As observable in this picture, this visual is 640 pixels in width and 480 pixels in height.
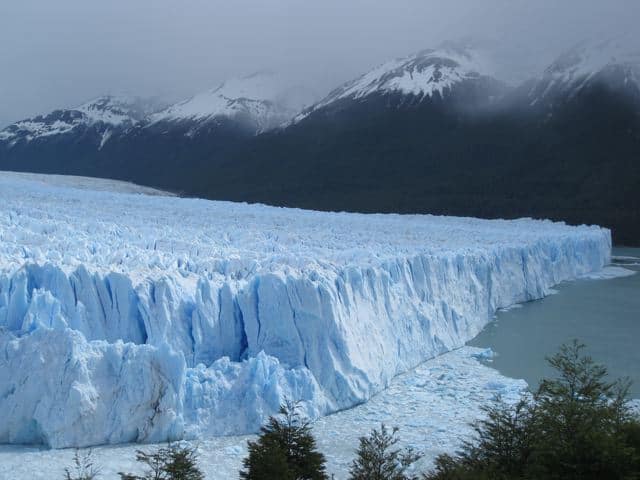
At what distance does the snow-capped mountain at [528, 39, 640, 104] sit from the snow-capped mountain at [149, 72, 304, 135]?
39.4m

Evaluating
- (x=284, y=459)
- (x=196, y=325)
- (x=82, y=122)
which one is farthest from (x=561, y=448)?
(x=82, y=122)

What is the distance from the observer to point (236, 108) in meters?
89.6

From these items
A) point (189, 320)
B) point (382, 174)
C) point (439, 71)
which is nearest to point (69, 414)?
point (189, 320)

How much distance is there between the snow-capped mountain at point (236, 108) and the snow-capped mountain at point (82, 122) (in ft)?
34.4

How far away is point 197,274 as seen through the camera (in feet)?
28.1

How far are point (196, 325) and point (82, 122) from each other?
102814 millimetres

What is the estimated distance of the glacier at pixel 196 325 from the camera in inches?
250

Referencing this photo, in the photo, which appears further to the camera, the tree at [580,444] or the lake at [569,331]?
the lake at [569,331]

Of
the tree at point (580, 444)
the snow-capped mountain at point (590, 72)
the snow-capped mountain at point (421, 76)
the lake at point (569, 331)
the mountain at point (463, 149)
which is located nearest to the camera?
the tree at point (580, 444)

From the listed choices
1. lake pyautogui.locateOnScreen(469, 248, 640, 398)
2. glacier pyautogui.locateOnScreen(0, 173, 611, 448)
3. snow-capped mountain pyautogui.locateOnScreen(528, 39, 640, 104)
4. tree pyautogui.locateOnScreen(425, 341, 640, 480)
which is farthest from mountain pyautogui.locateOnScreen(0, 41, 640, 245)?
tree pyautogui.locateOnScreen(425, 341, 640, 480)

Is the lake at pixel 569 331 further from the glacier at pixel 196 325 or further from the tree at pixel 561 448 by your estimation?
the tree at pixel 561 448

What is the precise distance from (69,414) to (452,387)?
535 centimetres

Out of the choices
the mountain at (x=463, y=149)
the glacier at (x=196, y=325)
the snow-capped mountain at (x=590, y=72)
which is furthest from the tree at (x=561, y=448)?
the snow-capped mountain at (x=590, y=72)

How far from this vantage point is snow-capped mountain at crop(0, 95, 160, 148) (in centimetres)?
9450
